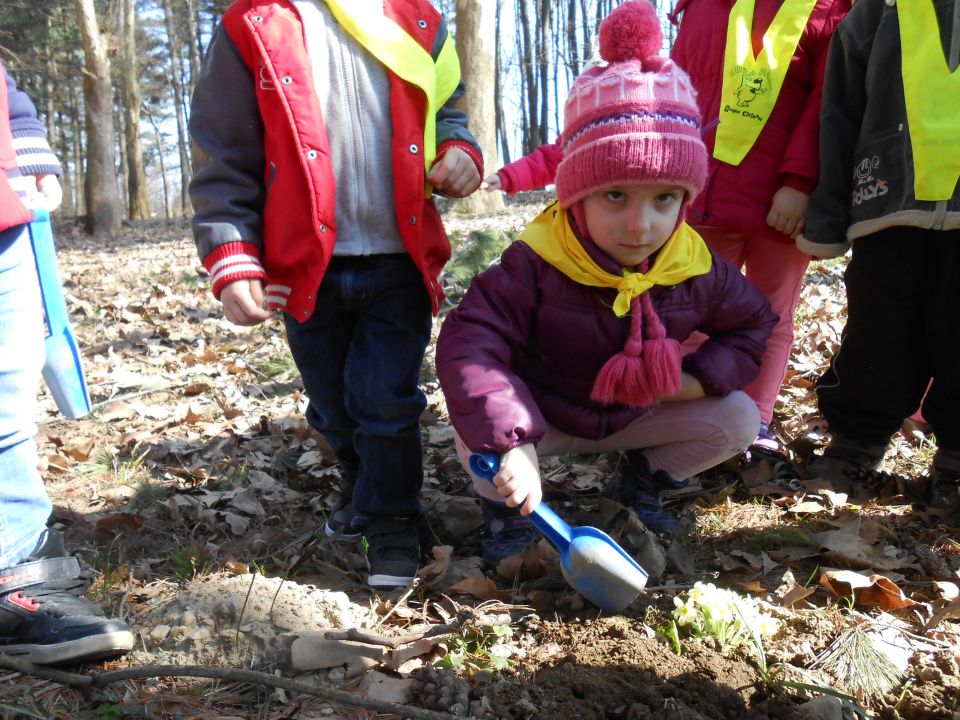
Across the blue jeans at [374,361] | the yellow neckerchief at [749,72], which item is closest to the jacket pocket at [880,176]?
the yellow neckerchief at [749,72]

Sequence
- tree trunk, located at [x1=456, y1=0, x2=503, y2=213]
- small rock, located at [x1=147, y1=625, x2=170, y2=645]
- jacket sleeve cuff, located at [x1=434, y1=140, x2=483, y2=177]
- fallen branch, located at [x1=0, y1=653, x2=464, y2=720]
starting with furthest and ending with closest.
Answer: tree trunk, located at [x1=456, y1=0, x2=503, y2=213]
jacket sleeve cuff, located at [x1=434, y1=140, x2=483, y2=177]
small rock, located at [x1=147, y1=625, x2=170, y2=645]
fallen branch, located at [x1=0, y1=653, x2=464, y2=720]

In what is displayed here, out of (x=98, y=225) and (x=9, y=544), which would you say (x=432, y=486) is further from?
(x=98, y=225)

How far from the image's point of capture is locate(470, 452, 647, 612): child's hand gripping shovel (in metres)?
1.80

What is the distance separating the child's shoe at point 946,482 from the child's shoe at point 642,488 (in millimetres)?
825

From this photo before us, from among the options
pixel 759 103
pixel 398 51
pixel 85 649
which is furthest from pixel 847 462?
pixel 85 649

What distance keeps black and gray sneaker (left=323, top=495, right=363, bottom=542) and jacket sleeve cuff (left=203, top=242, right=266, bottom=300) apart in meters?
0.86

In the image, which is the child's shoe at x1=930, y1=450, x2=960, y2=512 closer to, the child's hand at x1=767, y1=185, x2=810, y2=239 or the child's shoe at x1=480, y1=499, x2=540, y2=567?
the child's hand at x1=767, y1=185, x2=810, y2=239

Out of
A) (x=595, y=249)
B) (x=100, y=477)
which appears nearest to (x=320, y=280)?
(x=595, y=249)

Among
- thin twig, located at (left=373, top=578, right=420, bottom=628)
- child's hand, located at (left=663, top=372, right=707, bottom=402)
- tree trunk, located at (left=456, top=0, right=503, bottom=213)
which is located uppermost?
tree trunk, located at (left=456, top=0, right=503, bottom=213)

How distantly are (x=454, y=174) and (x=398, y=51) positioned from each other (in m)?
0.38

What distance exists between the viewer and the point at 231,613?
1905 mm

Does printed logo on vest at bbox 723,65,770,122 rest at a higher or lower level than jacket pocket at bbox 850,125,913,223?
higher

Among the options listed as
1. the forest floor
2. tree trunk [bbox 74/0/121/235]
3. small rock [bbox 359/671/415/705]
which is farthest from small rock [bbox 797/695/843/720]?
tree trunk [bbox 74/0/121/235]

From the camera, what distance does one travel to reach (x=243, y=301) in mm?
2012
